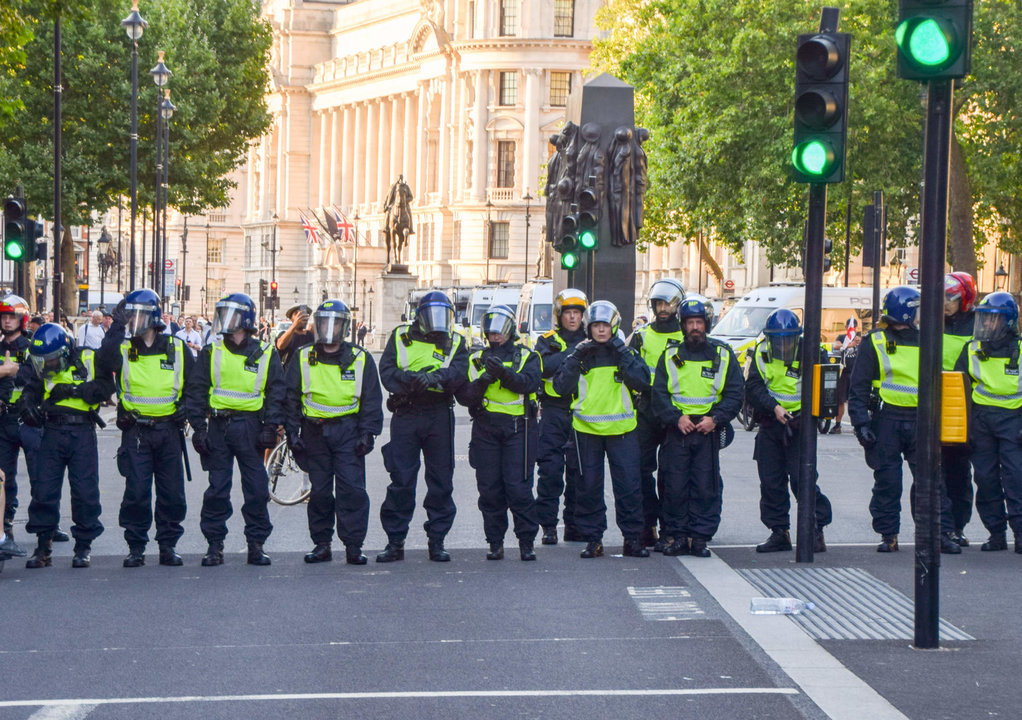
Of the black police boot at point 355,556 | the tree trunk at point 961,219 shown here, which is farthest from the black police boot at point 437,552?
the tree trunk at point 961,219

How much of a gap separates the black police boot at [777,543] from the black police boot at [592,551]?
1.11 meters

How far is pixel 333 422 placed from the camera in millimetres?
11328

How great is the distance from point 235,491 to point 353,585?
20.5ft

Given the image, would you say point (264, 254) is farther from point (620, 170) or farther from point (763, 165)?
point (620, 170)

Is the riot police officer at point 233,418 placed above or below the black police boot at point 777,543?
above

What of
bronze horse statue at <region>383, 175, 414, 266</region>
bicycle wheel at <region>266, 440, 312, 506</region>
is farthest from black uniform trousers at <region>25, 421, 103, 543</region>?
bronze horse statue at <region>383, 175, 414, 266</region>

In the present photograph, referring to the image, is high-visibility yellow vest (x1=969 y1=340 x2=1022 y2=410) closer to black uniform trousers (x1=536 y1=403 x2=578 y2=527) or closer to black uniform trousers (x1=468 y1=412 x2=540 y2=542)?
black uniform trousers (x1=536 y1=403 x2=578 y2=527)

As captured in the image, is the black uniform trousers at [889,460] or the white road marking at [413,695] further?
the black uniform trousers at [889,460]

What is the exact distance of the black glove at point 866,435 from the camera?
11.4m

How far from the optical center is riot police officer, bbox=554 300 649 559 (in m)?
11.5

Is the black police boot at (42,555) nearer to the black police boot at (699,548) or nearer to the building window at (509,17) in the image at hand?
the black police boot at (699,548)

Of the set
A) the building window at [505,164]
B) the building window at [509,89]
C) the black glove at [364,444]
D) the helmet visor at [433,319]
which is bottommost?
the black glove at [364,444]

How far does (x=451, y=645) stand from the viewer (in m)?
8.30

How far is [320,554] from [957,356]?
14.8ft
